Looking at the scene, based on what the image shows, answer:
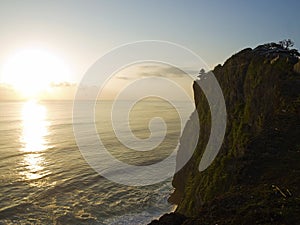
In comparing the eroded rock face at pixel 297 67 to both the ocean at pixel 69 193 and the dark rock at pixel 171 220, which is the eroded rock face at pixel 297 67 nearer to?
the dark rock at pixel 171 220

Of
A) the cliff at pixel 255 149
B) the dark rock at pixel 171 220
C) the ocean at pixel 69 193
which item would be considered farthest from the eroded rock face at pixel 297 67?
the ocean at pixel 69 193

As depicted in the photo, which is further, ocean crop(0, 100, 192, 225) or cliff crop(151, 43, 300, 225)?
ocean crop(0, 100, 192, 225)

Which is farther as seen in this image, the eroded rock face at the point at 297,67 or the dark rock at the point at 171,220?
the eroded rock face at the point at 297,67

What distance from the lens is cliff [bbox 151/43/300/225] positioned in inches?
453

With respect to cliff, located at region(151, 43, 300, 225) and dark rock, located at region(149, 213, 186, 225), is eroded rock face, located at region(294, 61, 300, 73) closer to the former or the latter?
cliff, located at region(151, 43, 300, 225)

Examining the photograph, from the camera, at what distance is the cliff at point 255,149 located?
37.7 feet

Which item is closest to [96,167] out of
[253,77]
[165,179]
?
[165,179]

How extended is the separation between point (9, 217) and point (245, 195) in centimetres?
3056

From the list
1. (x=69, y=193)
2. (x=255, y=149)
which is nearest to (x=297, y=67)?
(x=255, y=149)

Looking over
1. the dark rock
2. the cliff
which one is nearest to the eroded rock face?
the cliff

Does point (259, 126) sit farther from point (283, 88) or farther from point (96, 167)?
point (96, 167)

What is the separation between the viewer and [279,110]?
864 inches

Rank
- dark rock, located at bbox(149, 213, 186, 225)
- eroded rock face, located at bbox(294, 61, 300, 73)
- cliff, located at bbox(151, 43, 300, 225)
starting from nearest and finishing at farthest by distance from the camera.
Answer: cliff, located at bbox(151, 43, 300, 225) < dark rock, located at bbox(149, 213, 186, 225) < eroded rock face, located at bbox(294, 61, 300, 73)

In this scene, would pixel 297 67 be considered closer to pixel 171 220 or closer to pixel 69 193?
pixel 171 220
